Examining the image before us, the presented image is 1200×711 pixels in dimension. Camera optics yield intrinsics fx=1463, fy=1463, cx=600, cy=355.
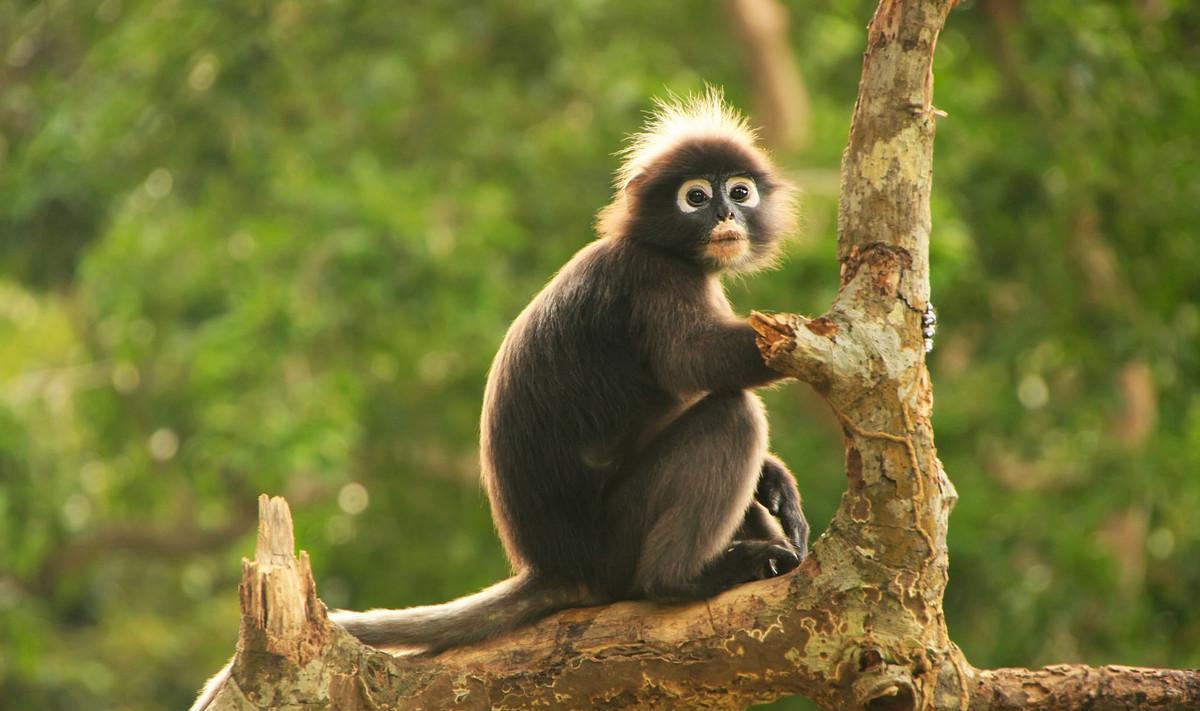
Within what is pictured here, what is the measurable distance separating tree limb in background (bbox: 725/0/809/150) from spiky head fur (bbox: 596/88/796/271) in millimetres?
5470

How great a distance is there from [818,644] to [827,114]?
742cm

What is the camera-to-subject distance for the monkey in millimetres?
4160

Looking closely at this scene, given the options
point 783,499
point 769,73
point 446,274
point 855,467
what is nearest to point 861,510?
point 855,467

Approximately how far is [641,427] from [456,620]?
821 mm

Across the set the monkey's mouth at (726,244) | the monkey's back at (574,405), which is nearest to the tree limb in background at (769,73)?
the monkey's mouth at (726,244)

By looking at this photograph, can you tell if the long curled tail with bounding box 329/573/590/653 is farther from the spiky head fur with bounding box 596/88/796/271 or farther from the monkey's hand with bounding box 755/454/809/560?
the spiky head fur with bounding box 596/88/796/271

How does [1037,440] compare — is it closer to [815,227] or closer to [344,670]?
[815,227]

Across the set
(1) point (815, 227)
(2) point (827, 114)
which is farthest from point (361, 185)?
(2) point (827, 114)

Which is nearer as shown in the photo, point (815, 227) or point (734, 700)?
point (734, 700)

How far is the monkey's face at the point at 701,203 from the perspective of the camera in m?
4.55

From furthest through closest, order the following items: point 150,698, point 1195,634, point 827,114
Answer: point 150,698, point 827,114, point 1195,634

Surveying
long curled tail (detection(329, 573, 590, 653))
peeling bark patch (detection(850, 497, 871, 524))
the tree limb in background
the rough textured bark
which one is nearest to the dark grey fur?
long curled tail (detection(329, 573, 590, 653))

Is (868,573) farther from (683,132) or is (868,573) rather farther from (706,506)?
(683,132)

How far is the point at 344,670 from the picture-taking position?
13.0 feet
